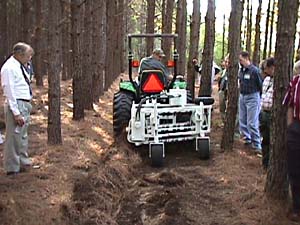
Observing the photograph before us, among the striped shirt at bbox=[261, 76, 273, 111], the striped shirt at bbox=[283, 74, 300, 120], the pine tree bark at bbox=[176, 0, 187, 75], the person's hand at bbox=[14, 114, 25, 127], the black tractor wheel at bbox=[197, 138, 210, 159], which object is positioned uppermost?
the pine tree bark at bbox=[176, 0, 187, 75]

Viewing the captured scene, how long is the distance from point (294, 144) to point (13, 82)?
3764 millimetres

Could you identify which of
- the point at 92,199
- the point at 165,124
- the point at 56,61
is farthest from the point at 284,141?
the point at 56,61

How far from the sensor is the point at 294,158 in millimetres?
5395

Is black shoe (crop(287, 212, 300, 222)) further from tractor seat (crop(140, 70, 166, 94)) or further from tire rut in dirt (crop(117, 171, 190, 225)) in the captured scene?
tractor seat (crop(140, 70, 166, 94))

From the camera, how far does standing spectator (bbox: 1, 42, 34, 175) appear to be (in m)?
6.75

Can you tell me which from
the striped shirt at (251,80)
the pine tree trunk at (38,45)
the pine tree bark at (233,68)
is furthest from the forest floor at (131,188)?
the pine tree trunk at (38,45)

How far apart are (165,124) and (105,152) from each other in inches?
46.9

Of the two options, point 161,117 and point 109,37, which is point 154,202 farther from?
point 109,37

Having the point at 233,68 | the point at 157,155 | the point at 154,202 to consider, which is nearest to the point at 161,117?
the point at 157,155

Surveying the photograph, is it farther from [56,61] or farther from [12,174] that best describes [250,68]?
[12,174]

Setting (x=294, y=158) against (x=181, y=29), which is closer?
(x=294, y=158)

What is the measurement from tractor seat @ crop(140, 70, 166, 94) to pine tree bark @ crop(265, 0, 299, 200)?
3745 mm

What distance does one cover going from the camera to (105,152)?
352 inches

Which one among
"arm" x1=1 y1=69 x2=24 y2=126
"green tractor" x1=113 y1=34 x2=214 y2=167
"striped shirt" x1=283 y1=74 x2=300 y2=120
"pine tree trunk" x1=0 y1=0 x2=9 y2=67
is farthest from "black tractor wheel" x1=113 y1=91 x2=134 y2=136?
"pine tree trunk" x1=0 y1=0 x2=9 y2=67
